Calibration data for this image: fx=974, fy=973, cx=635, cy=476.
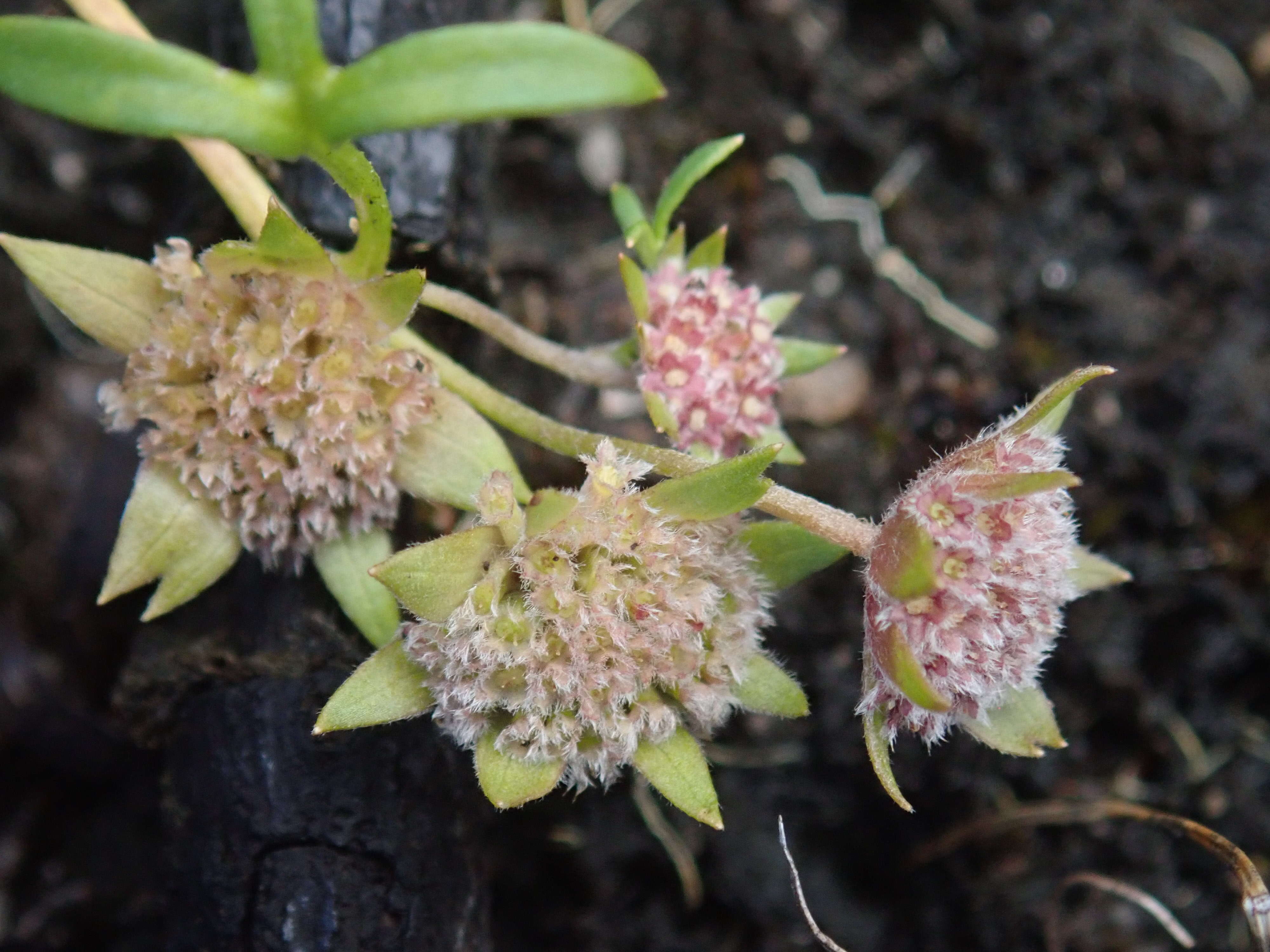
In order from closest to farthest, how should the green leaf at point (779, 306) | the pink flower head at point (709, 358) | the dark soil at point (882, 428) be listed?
the pink flower head at point (709, 358)
the green leaf at point (779, 306)
the dark soil at point (882, 428)

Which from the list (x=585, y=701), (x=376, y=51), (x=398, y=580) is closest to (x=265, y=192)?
(x=376, y=51)

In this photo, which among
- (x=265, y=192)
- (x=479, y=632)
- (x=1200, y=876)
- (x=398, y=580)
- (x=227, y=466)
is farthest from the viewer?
(x=1200, y=876)

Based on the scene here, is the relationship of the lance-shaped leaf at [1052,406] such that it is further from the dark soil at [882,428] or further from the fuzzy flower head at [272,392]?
the fuzzy flower head at [272,392]

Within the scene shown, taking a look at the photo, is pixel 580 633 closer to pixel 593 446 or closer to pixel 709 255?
pixel 593 446

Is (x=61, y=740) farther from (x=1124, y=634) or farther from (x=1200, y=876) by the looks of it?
(x=1200, y=876)

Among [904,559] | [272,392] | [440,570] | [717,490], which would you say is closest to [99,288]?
[272,392]

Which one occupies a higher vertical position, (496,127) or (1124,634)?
(496,127)

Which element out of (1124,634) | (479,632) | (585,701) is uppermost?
(479,632)

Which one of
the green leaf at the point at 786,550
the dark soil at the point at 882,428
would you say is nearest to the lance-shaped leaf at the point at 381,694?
the green leaf at the point at 786,550
